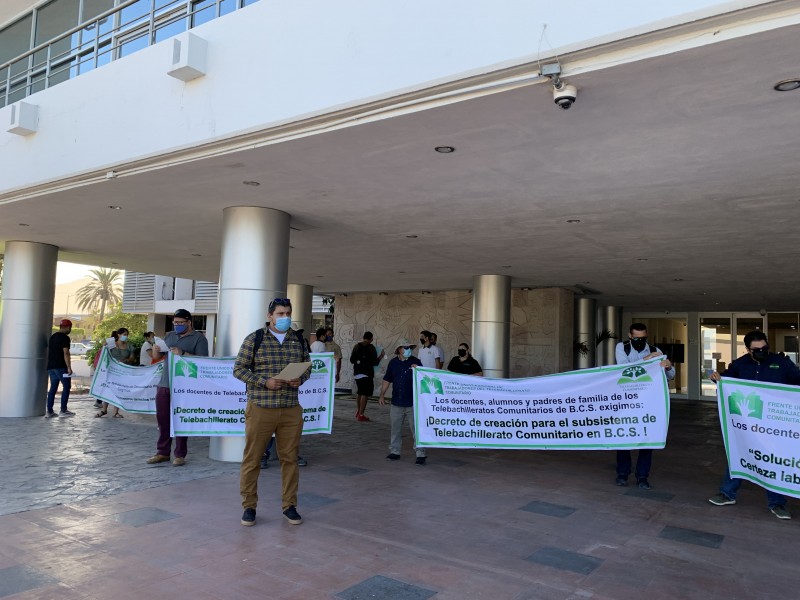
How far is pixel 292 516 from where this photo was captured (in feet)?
16.2

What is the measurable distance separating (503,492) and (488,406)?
1035mm

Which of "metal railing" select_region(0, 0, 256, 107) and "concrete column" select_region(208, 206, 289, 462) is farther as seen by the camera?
"concrete column" select_region(208, 206, 289, 462)

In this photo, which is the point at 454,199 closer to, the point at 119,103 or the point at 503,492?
Result: the point at 503,492

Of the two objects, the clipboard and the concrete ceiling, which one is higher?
the concrete ceiling

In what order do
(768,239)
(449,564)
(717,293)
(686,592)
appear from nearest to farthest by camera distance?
(686,592)
(449,564)
(768,239)
(717,293)

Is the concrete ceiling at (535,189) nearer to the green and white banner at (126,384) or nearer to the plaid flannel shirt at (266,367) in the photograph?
the plaid flannel shirt at (266,367)

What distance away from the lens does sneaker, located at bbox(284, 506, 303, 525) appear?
492 cm

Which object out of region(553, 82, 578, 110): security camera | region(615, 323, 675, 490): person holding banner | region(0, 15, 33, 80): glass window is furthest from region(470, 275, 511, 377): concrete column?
region(0, 15, 33, 80): glass window

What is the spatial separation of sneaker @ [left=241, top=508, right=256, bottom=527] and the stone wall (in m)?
11.8

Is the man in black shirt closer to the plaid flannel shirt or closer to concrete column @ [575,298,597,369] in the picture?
the plaid flannel shirt

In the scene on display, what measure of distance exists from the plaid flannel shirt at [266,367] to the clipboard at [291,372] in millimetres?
89

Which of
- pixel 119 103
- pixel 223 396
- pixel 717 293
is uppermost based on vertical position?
pixel 119 103

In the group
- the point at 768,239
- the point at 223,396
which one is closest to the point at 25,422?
the point at 223,396

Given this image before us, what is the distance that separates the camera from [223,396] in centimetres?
730
